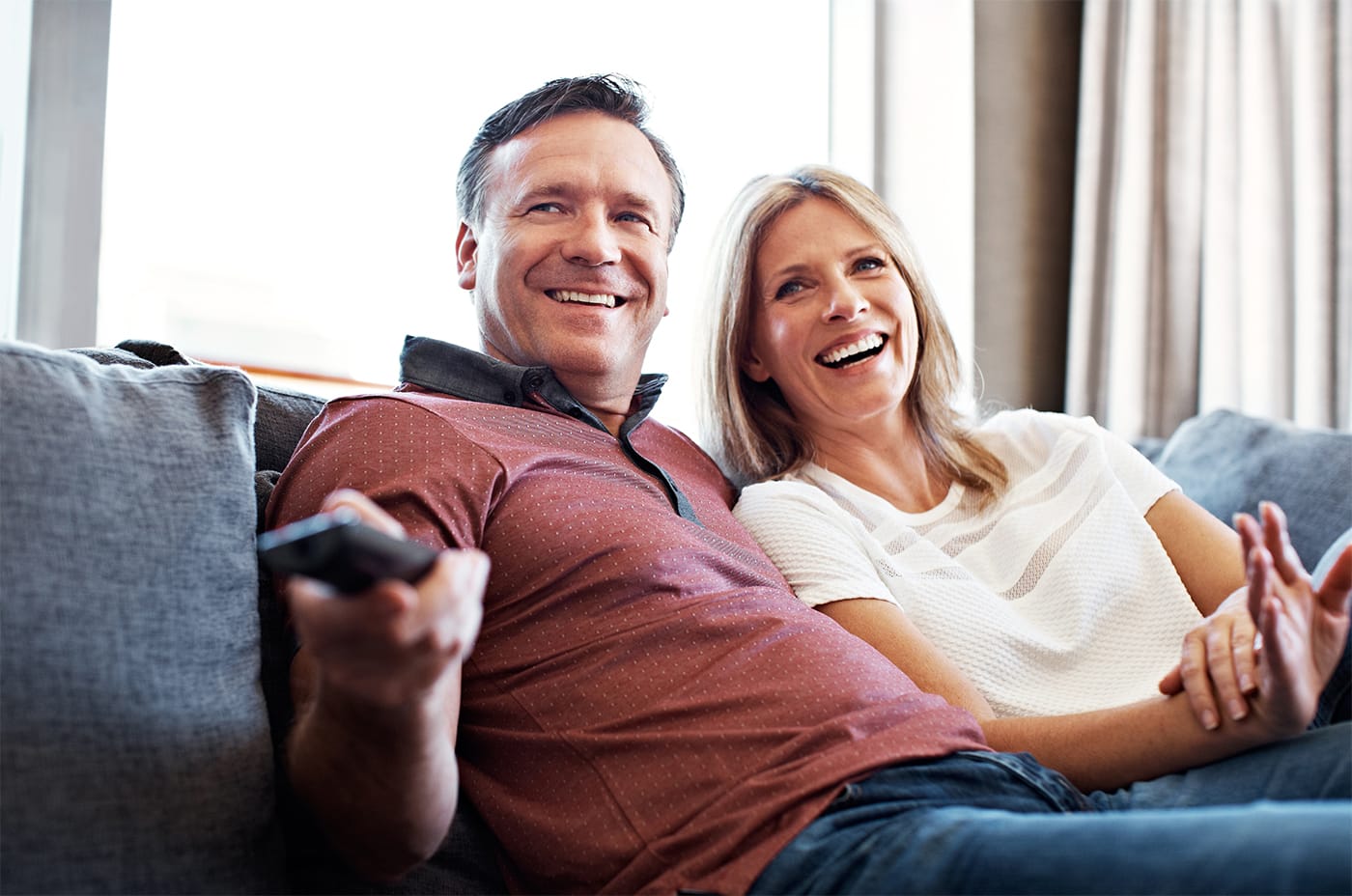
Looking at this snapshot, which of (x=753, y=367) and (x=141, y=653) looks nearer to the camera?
(x=141, y=653)

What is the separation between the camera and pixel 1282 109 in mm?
2773

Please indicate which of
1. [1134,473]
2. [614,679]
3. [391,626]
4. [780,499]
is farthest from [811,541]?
[391,626]

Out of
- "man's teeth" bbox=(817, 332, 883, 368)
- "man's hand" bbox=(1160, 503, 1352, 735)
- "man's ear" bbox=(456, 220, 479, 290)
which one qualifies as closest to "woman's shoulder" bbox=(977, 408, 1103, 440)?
"man's teeth" bbox=(817, 332, 883, 368)

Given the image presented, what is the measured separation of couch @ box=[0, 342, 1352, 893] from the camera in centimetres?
79

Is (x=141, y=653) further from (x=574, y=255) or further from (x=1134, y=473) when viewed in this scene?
(x=1134, y=473)

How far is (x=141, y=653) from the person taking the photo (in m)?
0.85

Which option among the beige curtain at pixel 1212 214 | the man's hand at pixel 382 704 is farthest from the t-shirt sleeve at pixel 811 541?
the beige curtain at pixel 1212 214

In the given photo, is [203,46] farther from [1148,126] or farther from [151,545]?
[1148,126]

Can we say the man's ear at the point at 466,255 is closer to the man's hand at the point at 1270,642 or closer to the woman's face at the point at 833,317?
the woman's face at the point at 833,317

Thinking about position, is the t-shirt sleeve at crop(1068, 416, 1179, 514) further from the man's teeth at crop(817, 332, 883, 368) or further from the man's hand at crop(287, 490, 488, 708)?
the man's hand at crop(287, 490, 488, 708)

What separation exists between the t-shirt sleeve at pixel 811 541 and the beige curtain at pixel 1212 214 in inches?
64.5

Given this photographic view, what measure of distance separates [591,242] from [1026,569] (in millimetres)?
690

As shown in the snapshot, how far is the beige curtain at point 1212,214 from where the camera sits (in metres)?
2.67

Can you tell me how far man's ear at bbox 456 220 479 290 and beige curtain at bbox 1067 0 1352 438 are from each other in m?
1.85
